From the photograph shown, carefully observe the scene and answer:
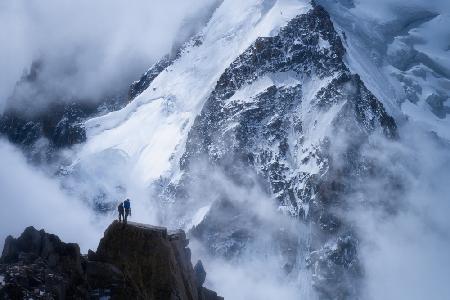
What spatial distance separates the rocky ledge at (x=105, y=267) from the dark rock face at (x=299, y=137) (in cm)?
11624

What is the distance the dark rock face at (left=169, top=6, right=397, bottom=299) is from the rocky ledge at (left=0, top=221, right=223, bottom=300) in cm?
11624

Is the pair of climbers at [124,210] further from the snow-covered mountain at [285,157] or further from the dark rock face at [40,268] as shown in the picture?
the snow-covered mountain at [285,157]

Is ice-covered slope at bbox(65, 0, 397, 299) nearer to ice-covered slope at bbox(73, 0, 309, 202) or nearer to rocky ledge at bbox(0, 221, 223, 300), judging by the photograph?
ice-covered slope at bbox(73, 0, 309, 202)

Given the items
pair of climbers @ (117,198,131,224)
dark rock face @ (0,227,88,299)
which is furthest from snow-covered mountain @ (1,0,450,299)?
dark rock face @ (0,227,88,299)

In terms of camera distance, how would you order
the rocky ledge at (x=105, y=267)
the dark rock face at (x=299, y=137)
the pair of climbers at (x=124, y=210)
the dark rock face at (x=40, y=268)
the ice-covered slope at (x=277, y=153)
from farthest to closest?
the ice-covered slope at (x=277, y=153) → the dark rock face at (x=299, y=137) → the pair of climbers at (x=124, y=210) → the rocky ledge at (x=105, y=267) → the dark rock face at (x=40, y=268)

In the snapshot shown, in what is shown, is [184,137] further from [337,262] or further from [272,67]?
[337,262]

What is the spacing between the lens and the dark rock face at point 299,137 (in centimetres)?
16162

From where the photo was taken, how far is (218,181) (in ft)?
563

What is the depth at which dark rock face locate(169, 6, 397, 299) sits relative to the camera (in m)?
162

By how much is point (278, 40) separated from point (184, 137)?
38.0 meters

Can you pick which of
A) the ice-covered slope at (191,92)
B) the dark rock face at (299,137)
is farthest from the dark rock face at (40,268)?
the ice-covered slope at (191,92)

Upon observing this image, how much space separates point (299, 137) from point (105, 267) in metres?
132

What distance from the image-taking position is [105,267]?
41.4 metres

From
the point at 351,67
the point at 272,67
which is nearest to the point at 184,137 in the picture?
the point at 272,67
